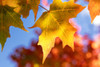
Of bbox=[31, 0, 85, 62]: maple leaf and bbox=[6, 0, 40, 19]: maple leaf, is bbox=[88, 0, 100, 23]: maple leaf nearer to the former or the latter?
bbox=[31, 0, 85, 62]: maple leaf

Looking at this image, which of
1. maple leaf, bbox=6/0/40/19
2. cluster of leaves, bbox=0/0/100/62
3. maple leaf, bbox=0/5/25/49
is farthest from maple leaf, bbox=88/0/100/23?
maple leaf, bbox=0/5/25/49

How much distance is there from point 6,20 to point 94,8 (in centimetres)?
63

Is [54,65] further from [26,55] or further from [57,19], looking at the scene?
[57,19]

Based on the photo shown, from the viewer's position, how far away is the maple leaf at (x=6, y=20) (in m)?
1.04

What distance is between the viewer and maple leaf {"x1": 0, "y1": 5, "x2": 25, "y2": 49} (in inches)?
40.9

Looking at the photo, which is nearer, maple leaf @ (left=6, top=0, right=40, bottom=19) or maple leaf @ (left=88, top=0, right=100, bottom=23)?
maple leaf @ (left=88, top=0, right=100, bottom=23)

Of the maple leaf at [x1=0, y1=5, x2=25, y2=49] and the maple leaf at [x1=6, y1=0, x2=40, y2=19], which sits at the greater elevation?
the maple leaf at [x1=6, y1=0, x2=40, y2=19]

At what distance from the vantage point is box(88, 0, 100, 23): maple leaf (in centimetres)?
95

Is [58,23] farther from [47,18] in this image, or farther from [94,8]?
[94,8]

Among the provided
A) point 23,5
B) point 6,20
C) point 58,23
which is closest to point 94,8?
point 58,23

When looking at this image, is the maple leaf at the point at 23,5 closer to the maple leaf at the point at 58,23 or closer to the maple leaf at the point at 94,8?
the maple leaf at the point at 58,23

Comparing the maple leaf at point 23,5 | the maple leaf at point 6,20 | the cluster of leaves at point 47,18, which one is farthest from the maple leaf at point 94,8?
the maple leaf at point 6,20

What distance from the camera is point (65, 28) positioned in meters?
1.03

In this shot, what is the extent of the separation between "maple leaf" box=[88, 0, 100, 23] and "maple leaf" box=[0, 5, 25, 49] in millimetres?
493
